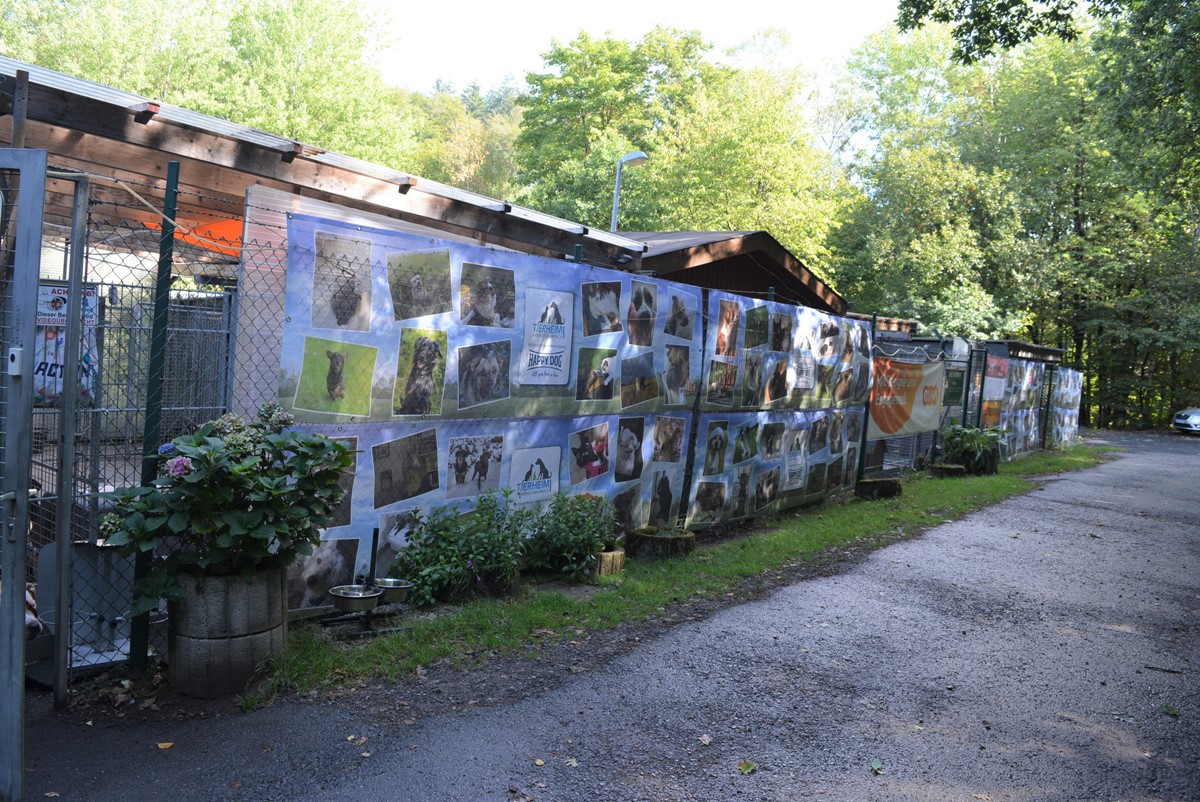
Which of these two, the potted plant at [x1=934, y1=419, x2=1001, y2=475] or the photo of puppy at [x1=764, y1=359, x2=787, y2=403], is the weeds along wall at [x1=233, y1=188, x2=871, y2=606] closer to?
the photo of puppy at [x1=764, y1=359, x2=787, y2=403]

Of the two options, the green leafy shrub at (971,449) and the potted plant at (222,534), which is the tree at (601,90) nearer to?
the green leafy shrub at (971,449)

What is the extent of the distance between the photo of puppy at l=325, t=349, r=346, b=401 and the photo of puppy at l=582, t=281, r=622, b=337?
2.38 m

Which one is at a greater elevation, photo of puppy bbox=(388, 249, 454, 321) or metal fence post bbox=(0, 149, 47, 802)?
photo of puppy bbox=(388, 249, 454, 321)

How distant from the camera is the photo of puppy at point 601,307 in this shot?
7082 millimetres

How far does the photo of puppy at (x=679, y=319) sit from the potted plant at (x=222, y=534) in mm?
4243

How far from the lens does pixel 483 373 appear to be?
6.18 m

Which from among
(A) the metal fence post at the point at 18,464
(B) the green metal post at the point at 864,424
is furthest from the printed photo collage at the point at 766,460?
(A) the metal fence post at the point at 18,464

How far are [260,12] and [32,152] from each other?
133ft

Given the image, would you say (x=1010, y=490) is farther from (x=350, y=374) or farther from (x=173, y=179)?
(x=173, y=179)

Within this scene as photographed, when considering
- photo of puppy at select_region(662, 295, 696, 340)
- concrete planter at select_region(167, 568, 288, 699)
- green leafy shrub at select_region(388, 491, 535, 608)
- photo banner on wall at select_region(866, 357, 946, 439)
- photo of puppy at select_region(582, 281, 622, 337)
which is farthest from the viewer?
photo banner on wall at select_region(866, 357, 946, 439)

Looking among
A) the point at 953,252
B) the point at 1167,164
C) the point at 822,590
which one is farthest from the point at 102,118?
the point at 953,252

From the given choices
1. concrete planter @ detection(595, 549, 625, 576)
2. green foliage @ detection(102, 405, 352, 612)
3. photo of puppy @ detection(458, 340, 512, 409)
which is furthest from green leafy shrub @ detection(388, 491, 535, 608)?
green foliage @ detection(102, 405, 352, 612)

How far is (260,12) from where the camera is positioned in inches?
1503

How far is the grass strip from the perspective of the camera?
466 centimetres
